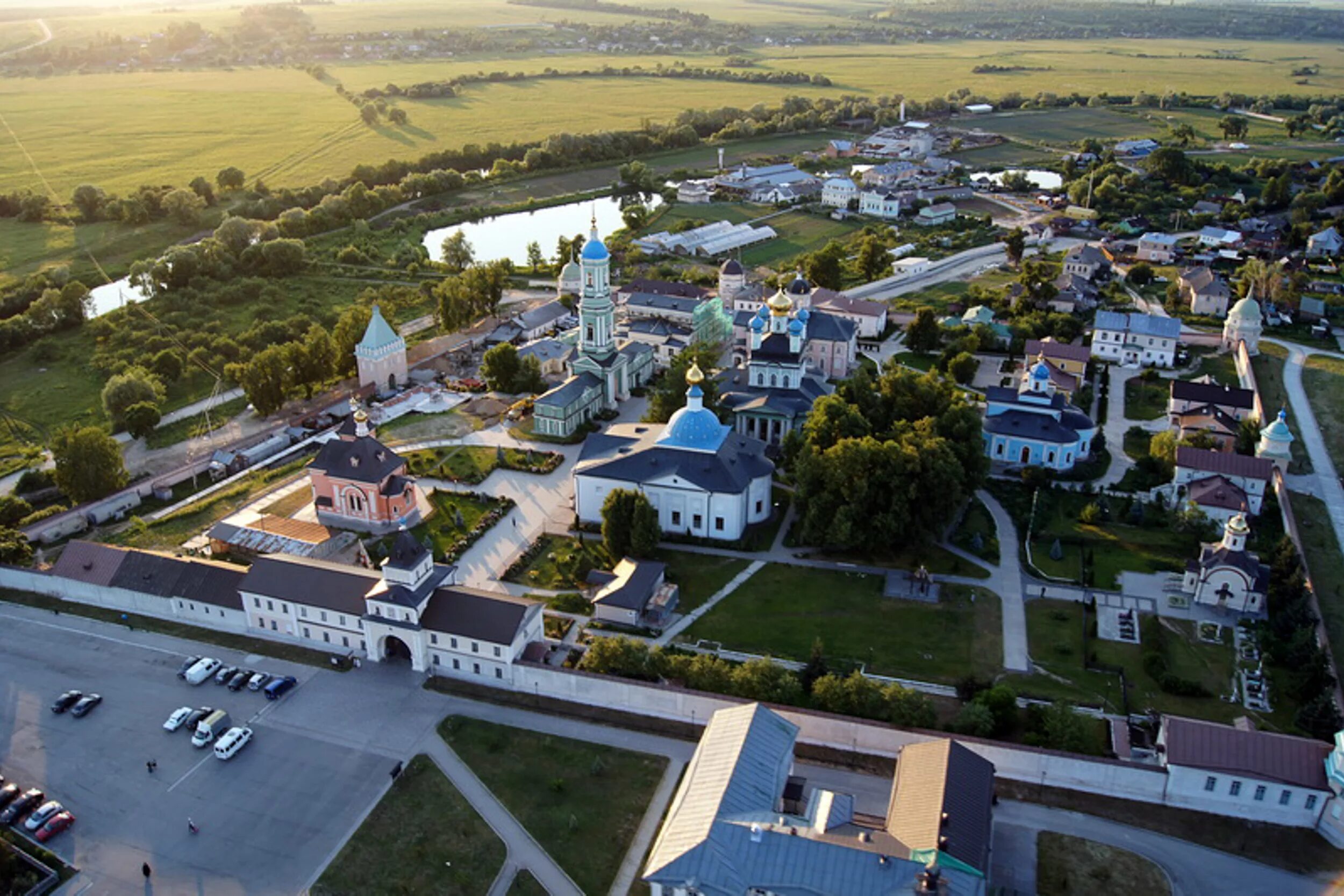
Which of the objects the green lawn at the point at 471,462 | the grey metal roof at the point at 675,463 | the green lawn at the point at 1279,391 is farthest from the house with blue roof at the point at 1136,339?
the green lawn at the point at 471,462

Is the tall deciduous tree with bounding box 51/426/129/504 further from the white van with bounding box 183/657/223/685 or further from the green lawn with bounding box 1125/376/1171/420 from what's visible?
the green lawn with bounding box 1125/376/1171/420

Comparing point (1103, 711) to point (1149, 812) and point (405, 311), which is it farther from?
point (405, 311)

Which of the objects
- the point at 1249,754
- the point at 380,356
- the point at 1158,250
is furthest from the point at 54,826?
the point at 1158,250

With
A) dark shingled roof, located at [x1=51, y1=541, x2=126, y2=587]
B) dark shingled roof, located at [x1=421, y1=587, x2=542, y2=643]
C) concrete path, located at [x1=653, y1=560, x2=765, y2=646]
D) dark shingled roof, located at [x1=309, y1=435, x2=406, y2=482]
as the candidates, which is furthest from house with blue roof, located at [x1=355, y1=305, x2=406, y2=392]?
concrete path, located at [x1=653, y1=560, x2=765, y2=646]

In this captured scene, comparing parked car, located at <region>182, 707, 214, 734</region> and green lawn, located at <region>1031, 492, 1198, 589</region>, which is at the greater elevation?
parked car, located at <region>182, 707, 214, 734</region>

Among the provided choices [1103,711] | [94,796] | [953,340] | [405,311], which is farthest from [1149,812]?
[405,311]

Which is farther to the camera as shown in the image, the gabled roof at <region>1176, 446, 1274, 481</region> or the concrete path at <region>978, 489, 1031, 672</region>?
the gabled roof at <region>1176, 446, 1274, 481</region>
